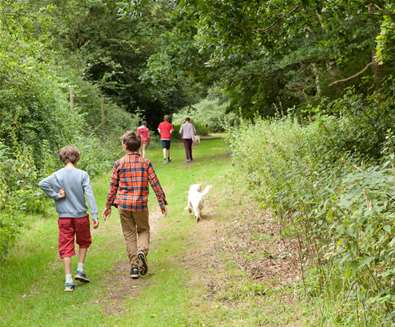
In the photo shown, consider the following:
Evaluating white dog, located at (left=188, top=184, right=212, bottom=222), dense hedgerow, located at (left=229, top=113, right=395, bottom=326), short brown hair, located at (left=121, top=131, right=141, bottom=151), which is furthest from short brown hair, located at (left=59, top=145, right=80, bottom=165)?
white dog, located at (left=188, top=184, right=212, bottom=222)

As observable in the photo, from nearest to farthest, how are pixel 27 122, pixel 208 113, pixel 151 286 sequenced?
pixel 151 286 → pixel 27 122 → pixel 208 113

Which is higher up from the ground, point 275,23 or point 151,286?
point 275,23

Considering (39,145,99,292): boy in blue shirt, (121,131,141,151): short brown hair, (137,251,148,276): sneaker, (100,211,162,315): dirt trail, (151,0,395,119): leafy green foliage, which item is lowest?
(100,211,162,315): dirt trail

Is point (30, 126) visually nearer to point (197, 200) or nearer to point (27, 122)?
point (27, 122)

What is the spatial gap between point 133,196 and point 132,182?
0.19 meters

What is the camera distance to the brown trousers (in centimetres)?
783

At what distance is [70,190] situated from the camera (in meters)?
7.46

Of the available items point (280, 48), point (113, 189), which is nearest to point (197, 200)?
point (113, 189)

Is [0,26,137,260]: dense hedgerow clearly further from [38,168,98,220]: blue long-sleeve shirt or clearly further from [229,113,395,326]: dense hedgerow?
[229,113,395,326]: dense hedgerow

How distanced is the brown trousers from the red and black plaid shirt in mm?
136

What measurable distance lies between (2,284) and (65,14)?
24.3 meters

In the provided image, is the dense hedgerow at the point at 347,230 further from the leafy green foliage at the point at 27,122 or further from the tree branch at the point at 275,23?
the leafy green foliage at the point at 27,122

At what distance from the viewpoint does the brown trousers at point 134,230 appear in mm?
7828

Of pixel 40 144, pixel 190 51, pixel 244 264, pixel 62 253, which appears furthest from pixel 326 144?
pixel 190 51
